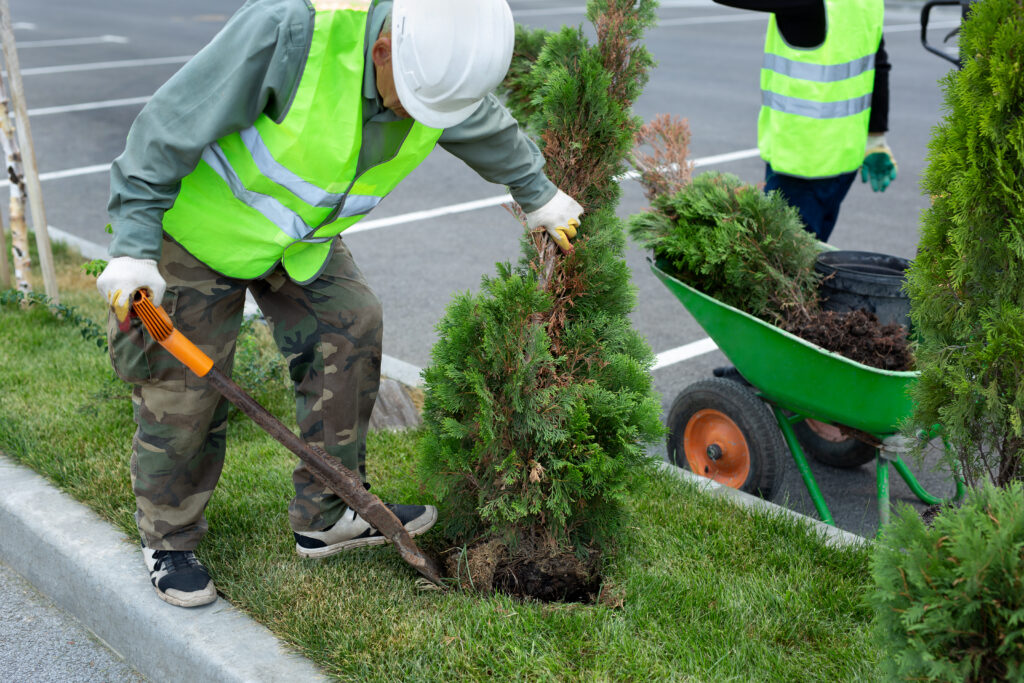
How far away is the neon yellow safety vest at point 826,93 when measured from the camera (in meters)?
4.25

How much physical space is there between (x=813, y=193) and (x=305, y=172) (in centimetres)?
281

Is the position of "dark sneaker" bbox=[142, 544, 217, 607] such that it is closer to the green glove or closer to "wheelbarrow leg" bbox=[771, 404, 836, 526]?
"wheelbarrow leg" bbox=[771, 404, 836, 526]

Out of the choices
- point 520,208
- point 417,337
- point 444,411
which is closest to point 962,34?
point 520,208

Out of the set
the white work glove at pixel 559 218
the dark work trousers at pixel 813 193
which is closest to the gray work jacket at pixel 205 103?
the white work glove at pixel 559 218

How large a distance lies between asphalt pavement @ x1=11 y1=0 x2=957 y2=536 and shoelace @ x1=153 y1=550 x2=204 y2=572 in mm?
1195

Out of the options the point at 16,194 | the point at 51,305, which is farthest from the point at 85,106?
the point at 51,305

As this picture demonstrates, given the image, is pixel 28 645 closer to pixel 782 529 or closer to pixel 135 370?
pixel 135 370

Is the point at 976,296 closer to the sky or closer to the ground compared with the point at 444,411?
closer to the sky

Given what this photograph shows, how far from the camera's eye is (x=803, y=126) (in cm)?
438

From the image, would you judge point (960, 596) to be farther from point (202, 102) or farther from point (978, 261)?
point (202, 102)

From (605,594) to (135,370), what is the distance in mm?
1493

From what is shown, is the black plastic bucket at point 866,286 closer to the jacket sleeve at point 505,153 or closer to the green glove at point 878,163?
the green glove at point 878,163

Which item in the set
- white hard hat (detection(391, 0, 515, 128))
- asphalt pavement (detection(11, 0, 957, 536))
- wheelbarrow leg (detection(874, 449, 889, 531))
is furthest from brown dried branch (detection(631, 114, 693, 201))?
white hard hat (detection(391, 0, 515, 128))

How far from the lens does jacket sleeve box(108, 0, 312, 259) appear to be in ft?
7.72
